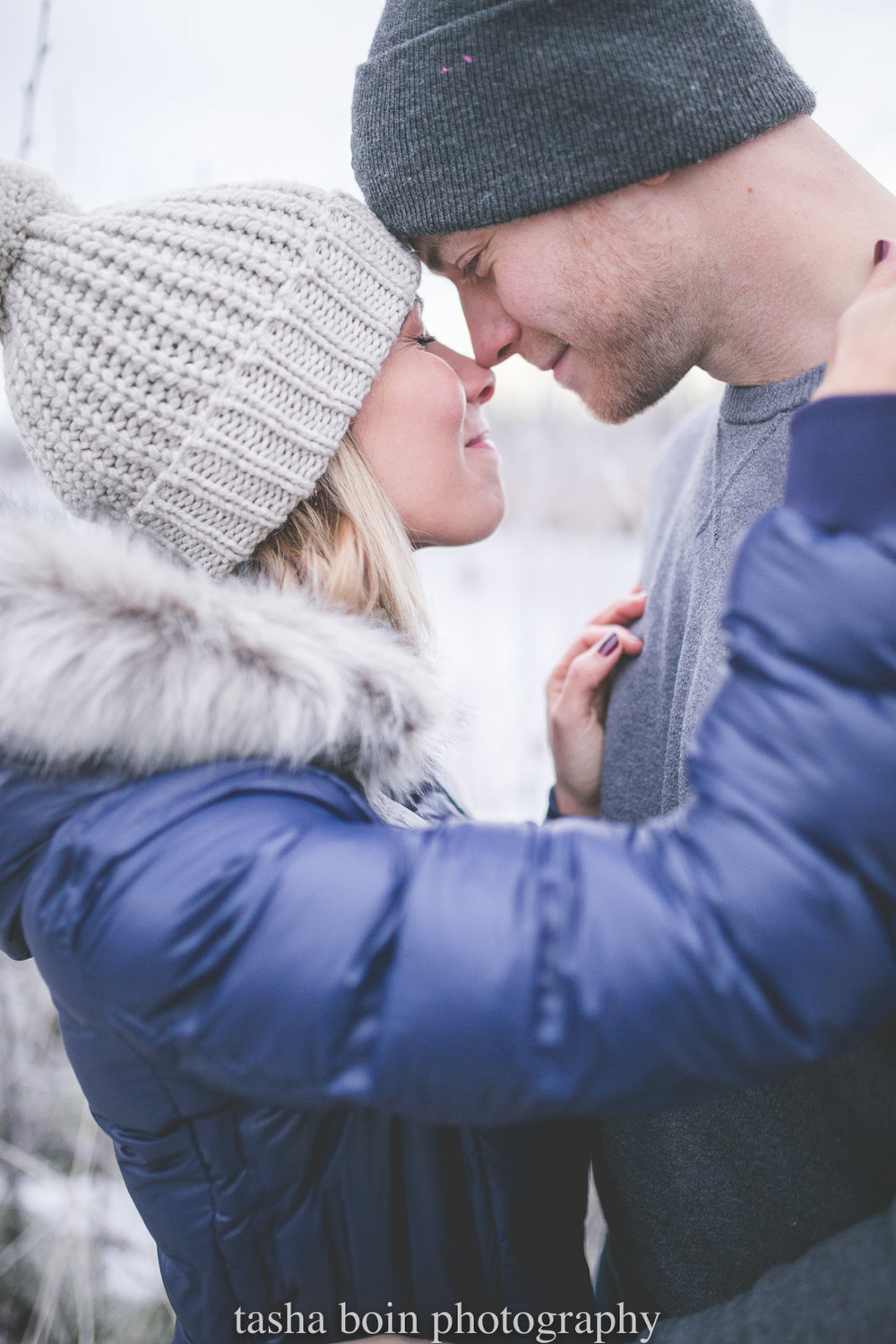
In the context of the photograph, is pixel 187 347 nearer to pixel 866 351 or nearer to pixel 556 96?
pixel 556 96

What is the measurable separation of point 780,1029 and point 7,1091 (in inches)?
87.5

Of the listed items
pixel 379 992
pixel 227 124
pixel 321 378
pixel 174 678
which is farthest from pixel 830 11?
pixel 379 992

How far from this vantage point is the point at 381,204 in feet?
4.42

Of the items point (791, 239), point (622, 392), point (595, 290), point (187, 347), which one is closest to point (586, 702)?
point (622, 392)

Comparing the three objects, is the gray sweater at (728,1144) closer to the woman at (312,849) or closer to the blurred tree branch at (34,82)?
the woman at (312,849)

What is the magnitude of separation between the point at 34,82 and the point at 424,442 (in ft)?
3.54

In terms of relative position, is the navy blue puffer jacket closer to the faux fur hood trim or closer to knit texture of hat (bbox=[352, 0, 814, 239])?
the faux fur hood trim

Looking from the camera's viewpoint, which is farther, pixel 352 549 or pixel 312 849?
pixel 352 549

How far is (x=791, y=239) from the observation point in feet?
3.88

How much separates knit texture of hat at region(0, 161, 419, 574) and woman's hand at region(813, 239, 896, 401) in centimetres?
75

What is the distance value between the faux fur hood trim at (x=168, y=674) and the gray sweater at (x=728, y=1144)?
54 cm

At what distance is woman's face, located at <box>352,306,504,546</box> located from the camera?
1316 millimetres

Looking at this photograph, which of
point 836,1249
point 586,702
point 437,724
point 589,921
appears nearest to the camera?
point 589,921

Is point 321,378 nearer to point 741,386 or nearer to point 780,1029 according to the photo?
point 741,386
